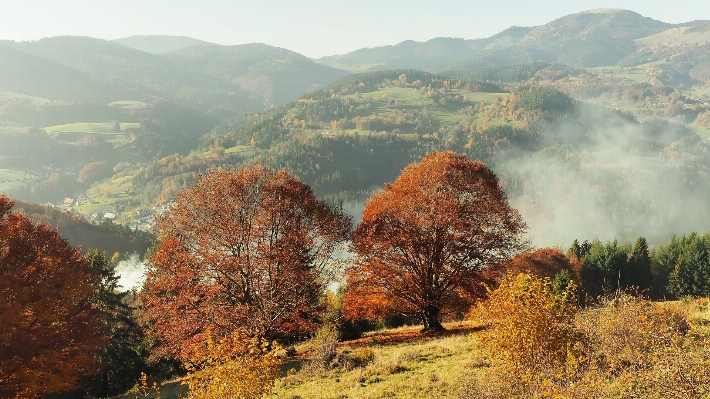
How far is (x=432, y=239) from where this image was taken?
101ft

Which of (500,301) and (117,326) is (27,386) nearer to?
(117,326)

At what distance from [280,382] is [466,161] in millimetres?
20703

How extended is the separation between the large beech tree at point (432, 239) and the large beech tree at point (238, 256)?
368cm

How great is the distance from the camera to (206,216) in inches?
1134

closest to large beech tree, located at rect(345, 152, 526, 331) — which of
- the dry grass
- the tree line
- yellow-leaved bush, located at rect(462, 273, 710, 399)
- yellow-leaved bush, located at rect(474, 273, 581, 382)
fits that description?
the tree line

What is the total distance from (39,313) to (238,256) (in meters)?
12.7

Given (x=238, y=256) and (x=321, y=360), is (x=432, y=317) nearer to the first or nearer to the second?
(x=321, y=360)

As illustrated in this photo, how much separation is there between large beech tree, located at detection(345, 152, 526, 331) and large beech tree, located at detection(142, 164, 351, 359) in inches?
145

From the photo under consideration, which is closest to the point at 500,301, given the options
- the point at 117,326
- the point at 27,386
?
the point at 27,386

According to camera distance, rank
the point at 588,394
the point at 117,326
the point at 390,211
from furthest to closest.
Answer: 1. the point at 117,326
2. the point at 390,211
3. the point at 588,394

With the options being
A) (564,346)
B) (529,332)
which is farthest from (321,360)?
(564,346)

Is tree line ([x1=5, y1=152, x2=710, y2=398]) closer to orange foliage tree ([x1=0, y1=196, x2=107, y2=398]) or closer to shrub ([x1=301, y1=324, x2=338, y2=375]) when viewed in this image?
orange foliage tree ([x1=0, y1=196, x2=107, y2=398])

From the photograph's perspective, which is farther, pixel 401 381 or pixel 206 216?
pixel 206 216

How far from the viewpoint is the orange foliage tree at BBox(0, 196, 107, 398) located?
75.7 ft
